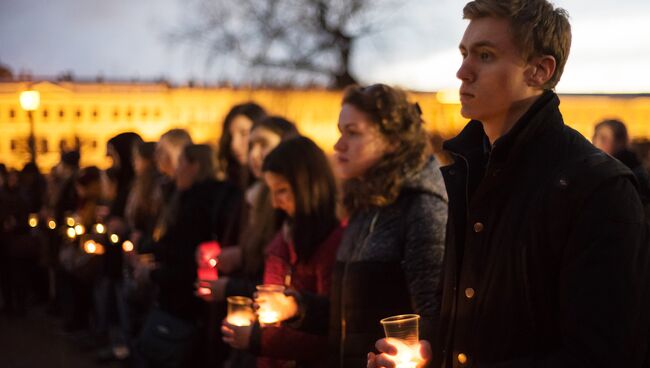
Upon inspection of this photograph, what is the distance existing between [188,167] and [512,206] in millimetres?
4271

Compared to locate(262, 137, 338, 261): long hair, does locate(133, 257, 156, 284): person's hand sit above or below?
below

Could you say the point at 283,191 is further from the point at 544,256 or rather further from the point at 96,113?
the point at 96,113

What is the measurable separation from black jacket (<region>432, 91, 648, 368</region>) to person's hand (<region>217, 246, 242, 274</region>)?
2874 millimetres

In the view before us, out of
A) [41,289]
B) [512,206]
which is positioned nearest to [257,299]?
[512,206]

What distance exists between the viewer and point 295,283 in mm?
4082

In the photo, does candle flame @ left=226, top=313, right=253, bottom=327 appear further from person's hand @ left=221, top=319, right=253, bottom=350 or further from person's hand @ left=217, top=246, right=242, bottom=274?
person's hand @ left=217, top=246, right=242, bottom=274

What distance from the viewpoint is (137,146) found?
309 inches

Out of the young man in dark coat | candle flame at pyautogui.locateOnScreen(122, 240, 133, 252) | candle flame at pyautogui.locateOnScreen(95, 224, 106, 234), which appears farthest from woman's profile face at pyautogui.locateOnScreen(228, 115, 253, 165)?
the young man in dark coat

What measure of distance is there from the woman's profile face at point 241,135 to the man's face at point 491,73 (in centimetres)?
377

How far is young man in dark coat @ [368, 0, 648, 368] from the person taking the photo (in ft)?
6.37

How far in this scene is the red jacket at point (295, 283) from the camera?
3743 mm

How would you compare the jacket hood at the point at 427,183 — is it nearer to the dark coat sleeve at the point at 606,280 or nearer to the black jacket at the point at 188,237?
the dark coat sleeve at the point at 606,280

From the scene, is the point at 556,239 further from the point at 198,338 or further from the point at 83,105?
the point at 83,105

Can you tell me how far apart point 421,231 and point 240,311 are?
3.03 ft
